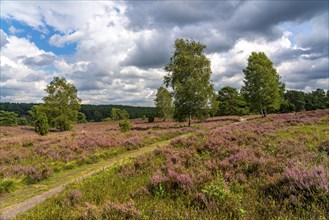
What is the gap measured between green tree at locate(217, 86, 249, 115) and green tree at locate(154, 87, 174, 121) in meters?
21.7

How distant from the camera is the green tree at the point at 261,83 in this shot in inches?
1714

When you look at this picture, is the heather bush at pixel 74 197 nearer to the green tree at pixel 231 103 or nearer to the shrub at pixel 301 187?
the shrub at pixel 301 187

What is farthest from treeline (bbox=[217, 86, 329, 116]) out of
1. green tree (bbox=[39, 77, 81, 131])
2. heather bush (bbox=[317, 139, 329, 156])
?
heather bush (bbox=[317, 139, 329, 156])

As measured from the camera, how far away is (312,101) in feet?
303

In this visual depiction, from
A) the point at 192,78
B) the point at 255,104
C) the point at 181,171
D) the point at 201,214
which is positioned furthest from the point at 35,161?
the point at 255,104

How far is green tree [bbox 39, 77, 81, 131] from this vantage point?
163 ft

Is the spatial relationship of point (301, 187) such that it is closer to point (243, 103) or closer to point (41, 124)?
point (41, 124)

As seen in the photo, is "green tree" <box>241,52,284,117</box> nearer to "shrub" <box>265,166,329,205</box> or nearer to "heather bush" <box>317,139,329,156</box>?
"heather bush" <box>317,139,329,156</box>

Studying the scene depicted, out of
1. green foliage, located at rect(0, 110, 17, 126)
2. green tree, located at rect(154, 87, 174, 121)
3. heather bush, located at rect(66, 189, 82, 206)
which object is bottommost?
green foliage, located at rect(0, 110, 17, 126)

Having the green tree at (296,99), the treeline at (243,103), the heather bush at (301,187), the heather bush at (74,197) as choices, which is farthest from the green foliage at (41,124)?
the green tree at (296,99)

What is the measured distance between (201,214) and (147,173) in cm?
429

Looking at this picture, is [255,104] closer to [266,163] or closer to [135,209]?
[266,163]

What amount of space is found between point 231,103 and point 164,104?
28.7 meters

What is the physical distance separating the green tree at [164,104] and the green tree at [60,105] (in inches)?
861
